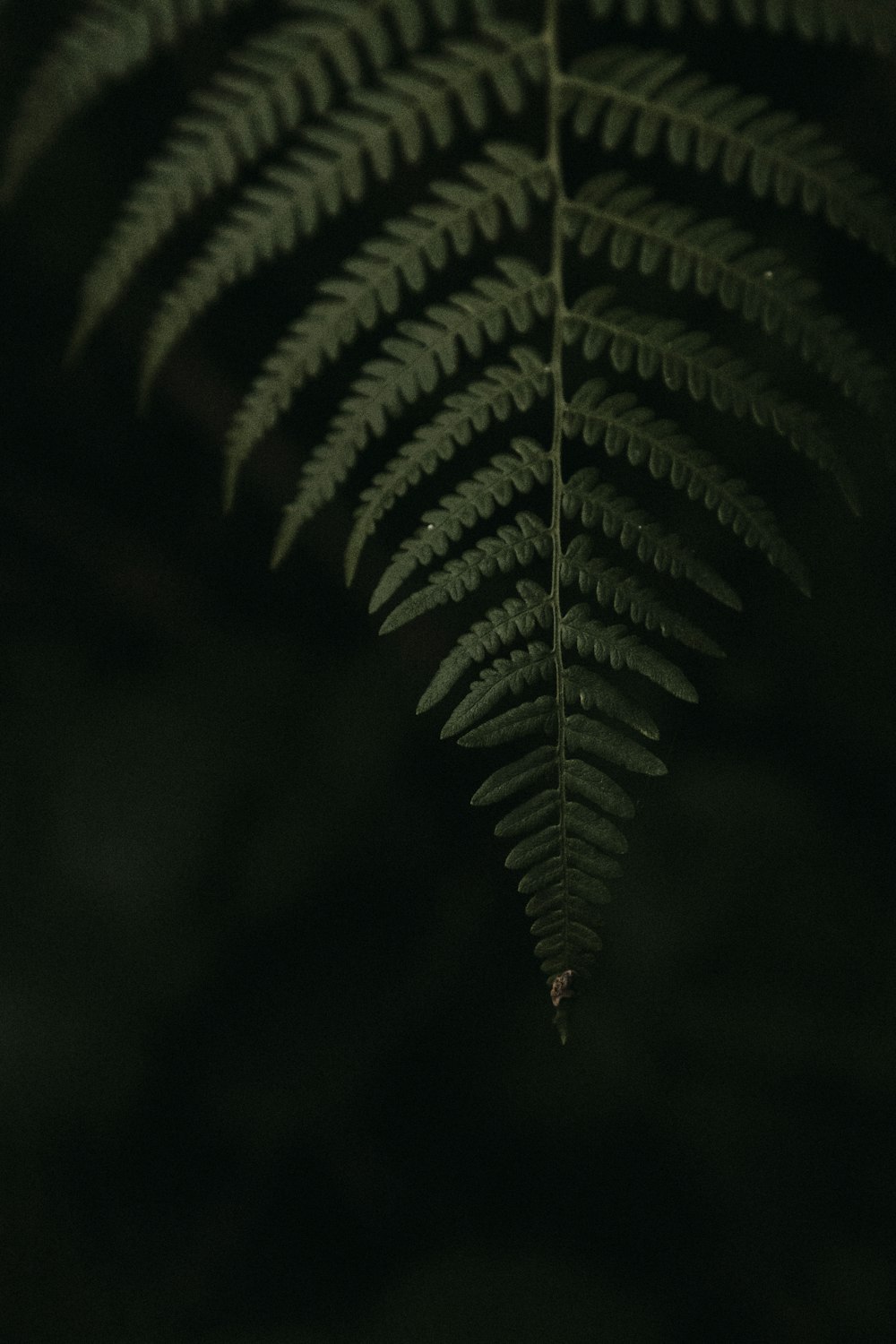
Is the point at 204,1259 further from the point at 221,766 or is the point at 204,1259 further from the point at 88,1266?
the point at 221,766

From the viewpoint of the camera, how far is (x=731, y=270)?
42.9 inches

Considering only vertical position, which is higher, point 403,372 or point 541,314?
point 541,314

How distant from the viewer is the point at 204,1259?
2.04 metres

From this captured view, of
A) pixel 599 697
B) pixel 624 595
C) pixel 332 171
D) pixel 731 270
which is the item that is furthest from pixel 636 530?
pixel 332 171

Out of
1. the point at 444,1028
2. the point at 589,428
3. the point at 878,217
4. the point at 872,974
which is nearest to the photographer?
the point at 878,217

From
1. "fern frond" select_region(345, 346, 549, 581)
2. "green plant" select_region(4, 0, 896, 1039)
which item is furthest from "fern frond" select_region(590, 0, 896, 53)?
"fern frond" select_region(345, 346, 549, 581)

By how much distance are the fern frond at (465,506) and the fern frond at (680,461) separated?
6cm

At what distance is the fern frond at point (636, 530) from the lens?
Result: 1.06 meters

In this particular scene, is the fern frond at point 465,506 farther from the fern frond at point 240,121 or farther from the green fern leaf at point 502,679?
the fern frond at point 240,121

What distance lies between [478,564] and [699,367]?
1.08ft

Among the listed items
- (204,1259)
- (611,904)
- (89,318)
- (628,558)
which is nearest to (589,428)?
(89,318)

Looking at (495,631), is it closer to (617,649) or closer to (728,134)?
(617,649)

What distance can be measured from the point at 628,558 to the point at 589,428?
866mm

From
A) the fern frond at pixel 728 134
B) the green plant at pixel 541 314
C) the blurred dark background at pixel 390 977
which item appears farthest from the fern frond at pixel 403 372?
the blurred dark background at pixel 390 977
